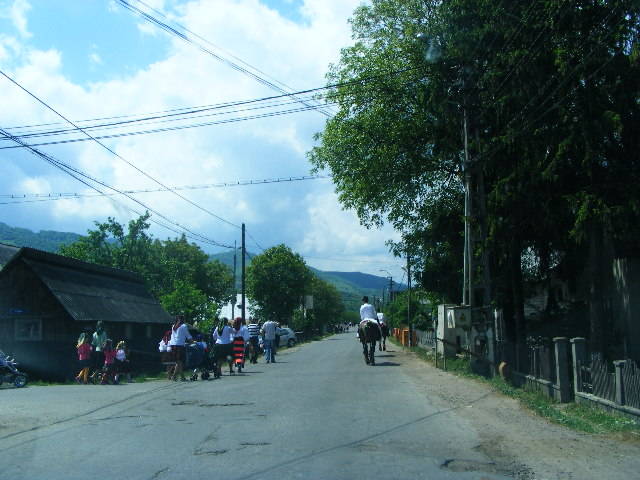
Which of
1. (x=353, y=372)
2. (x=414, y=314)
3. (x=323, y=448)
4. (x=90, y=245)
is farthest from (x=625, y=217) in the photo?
(x=90, y=245)

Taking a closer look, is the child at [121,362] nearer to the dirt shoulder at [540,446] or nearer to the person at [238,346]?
the person at [238,346]

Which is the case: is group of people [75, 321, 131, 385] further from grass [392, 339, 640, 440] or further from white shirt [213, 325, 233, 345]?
grass [392, 339, 640, 440]

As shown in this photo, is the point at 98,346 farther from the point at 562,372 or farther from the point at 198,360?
the point at 562,372

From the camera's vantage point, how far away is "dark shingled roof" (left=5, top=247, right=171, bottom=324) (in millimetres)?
25531

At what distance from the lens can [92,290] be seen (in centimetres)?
2852

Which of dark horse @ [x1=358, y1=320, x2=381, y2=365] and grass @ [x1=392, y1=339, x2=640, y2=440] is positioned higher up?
dark horse @ [x1=358, y1=320, x2=381, y2=365]

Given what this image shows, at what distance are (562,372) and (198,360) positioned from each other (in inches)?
445

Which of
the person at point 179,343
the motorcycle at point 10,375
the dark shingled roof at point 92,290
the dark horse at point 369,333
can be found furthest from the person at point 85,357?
the dark horse at point 369,333

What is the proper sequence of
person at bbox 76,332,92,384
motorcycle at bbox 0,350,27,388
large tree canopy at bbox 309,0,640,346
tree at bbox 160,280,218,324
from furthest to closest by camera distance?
tree at bbox 160,280,218,324
person at bbox 76,332,92,384
motorcycle at bbox 0,350,27,388
large tree canopy at bbox 309,0,640,346

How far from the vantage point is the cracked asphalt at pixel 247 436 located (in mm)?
7227

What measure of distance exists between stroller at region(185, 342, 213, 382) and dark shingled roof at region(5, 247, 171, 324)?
641cm

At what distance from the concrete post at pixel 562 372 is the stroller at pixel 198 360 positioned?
10.9 meters

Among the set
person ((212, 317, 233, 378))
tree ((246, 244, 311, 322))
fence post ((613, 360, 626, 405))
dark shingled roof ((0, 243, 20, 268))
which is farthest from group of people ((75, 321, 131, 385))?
tree ((246, 244, 311, 322))

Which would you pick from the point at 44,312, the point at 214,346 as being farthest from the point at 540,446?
the point at 44,312
